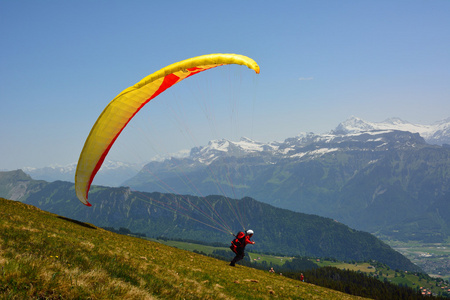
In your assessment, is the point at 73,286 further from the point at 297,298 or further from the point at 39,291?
the point at 297,298

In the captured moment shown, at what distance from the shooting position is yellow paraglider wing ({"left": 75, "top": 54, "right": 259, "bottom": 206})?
21609 millimetres

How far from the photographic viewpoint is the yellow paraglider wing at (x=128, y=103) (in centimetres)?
2161

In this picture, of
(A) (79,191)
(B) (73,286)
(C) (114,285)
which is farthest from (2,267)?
(A) (79,191)

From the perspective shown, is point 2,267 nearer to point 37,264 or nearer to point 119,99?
point 37,264

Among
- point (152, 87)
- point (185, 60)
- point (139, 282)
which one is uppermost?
point (185, 60)

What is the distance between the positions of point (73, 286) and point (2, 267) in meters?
1.47

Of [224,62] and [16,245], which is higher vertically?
[224,62]

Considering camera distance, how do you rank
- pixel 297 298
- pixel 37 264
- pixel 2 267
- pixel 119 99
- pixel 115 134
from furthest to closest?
pixel 115 134 < pixel 119 99 < pixel 297 298 < pixel 37 264 < pixel 2 267

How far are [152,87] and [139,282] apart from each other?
17.7m

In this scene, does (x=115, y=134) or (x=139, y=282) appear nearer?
(x=139, y=282)

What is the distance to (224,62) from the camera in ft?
74.0

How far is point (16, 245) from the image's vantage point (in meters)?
9.43

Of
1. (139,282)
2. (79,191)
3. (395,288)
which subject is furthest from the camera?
(395,288)

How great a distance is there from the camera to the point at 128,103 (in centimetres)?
2262
